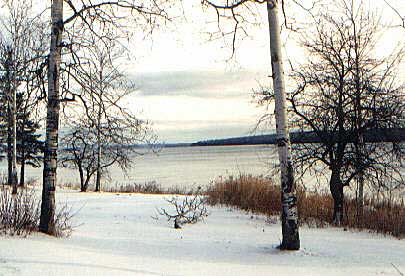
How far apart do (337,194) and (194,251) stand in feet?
17.2

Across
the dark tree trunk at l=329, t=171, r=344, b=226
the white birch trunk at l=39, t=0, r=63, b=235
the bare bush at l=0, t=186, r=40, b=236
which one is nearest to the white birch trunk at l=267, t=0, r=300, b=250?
the dark tree trunk at l=329, t=171, r=344, b=226

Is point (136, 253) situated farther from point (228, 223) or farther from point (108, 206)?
point (108, 206)

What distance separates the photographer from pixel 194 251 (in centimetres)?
719

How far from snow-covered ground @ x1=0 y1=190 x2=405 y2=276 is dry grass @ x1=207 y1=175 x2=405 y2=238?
67 cm

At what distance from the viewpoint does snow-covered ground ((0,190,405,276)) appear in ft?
17.1

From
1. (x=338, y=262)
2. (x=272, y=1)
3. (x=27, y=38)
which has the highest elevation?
(x=27, y=38)

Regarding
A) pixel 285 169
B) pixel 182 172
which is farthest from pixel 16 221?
pixel 182 172

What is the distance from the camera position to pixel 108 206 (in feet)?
45.2

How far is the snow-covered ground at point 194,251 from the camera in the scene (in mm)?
5199

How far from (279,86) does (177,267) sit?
364 centimetres

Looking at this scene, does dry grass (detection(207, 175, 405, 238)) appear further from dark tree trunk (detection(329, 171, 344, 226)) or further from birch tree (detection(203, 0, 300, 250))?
birch tree (detection(203, 0, 300, 250))

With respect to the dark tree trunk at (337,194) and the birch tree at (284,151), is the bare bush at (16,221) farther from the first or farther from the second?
the dark tree trunk at (337,194)

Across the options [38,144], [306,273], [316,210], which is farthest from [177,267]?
[38,144]

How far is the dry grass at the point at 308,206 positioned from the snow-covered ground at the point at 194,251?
2.18ft
